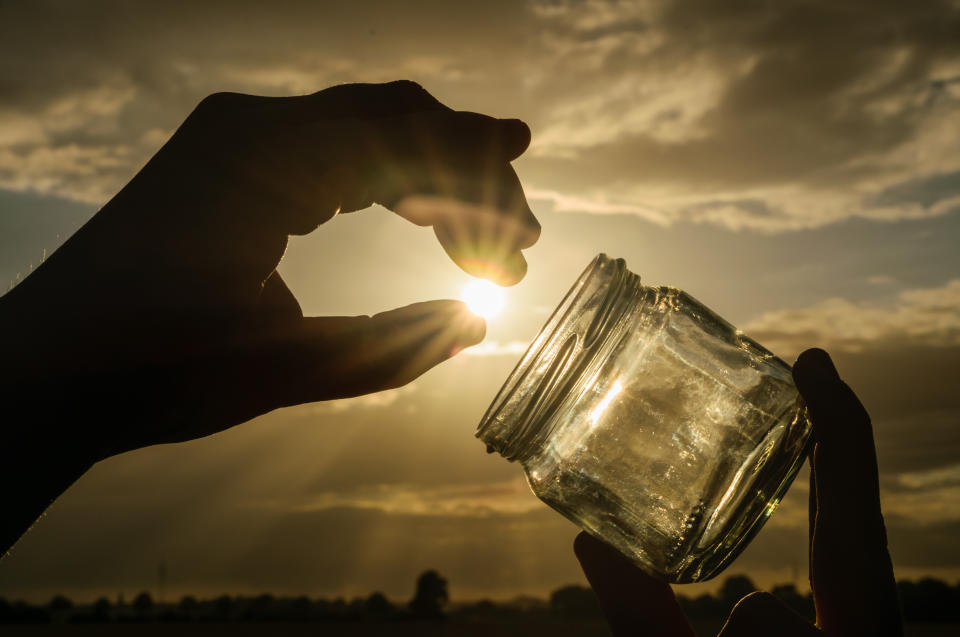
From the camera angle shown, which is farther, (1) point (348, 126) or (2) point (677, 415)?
(1) point (348, 126)

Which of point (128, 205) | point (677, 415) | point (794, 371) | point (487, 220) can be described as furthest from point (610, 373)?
point (128, 205)

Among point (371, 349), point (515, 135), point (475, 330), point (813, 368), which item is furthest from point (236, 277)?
point (813, 368)

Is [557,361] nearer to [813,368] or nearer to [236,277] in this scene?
[813,368]

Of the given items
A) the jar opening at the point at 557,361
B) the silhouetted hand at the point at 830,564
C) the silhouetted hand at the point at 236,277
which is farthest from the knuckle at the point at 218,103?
the silhouetted hand at the point at 830,564

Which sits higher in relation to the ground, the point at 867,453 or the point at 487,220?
the point at 487,220

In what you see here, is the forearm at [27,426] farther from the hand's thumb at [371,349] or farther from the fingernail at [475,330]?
the fingernail at [475,330]

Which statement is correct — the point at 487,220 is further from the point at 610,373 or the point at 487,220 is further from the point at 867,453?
the point at 867,453
